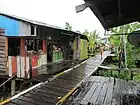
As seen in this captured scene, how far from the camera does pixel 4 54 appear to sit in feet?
37.6

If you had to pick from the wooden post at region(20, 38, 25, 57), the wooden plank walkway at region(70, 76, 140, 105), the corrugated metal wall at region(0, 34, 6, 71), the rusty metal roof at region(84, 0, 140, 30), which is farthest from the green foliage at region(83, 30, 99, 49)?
the rusty metal roof at region(84, 0, 140, 30)

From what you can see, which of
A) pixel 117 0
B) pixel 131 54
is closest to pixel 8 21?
pixel 117 0

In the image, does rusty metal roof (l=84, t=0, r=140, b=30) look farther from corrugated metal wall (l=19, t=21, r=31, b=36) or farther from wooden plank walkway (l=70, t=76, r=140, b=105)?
corrugated metal wall (l=19, t=21, r=31, b=36)

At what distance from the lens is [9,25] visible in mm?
11180

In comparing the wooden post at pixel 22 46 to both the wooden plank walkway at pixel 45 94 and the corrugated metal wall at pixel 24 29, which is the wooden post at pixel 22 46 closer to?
the corrugated metal wall at pixel 24 29

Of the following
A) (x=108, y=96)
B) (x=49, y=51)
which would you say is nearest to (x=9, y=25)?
(x=49, y=51)

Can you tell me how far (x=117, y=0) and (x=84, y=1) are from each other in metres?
1.38

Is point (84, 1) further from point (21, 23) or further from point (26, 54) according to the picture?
point (26, 54)

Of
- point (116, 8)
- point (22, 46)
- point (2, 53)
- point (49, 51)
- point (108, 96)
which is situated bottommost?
point (108, 96)

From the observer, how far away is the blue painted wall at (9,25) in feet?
35.9

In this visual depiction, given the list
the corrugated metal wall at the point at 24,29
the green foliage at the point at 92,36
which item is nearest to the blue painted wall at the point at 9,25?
the corrugated metal wall at the point at 24,29

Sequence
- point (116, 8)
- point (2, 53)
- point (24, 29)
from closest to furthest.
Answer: point (116, 8)
point (24, 29)
point (2, 53)

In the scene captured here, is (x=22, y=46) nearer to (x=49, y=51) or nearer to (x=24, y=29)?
(x=24, y=29)

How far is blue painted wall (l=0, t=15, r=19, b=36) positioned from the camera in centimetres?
1095
